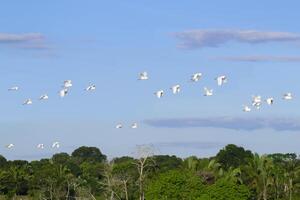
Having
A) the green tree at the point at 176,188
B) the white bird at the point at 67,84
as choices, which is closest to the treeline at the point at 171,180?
the green tree at the point at 176,188

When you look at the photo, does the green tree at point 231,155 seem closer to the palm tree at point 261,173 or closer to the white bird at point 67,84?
the palm tree at point 261,173

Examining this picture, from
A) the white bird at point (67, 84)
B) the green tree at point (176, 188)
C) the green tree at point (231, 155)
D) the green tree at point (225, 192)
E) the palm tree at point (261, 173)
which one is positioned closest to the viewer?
the white bird at point (67, 84)

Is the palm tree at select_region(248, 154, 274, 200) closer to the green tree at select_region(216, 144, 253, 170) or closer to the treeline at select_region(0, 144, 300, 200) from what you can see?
the treeline at select_region(0, 144, 300, 200)

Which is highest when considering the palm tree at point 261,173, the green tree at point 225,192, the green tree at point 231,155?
the green tree at point 231,155

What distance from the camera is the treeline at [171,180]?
357 ft

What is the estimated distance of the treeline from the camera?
357 ft

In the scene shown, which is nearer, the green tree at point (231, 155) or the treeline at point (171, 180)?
the treeline at point (171, 180)

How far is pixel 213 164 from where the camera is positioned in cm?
13225

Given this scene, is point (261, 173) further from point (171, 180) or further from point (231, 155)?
point (231, 155)

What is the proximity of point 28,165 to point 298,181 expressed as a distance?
68.7 meters

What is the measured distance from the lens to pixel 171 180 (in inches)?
4296

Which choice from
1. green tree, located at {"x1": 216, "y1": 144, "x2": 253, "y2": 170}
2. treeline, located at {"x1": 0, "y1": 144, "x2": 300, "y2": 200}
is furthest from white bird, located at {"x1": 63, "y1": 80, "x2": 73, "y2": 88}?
green tree, located at {"x1": 216, "y1": 144, "x2": 253, "y2": 170}

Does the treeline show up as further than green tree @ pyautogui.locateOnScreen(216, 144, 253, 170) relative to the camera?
No

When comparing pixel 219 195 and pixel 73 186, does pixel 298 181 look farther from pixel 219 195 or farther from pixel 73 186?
pixel 73 186
